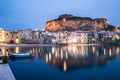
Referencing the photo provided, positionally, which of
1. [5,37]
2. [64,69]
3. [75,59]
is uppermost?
[5,37]

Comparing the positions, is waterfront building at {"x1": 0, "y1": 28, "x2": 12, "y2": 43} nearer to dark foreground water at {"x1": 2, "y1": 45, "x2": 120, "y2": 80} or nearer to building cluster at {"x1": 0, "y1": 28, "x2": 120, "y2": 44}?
building cluster at {"x1": 0, "y1": 28, "x2": 120, "y2": 44}

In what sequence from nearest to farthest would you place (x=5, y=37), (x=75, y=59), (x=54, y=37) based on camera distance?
(x=75, y=59)
(x=5, y=37)
(x=54, y=37)

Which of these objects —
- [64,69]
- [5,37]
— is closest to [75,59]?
[64,69]

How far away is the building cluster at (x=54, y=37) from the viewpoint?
93.0 m

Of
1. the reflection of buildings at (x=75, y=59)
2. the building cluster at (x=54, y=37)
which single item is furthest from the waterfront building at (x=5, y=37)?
the reflection of buildings at (x=75, y=59)

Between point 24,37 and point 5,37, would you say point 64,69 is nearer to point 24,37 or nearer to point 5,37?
point 5,37

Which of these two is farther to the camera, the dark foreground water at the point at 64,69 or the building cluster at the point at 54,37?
the building cluster at the point at 54,37

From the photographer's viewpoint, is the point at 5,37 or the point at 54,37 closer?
the point at 5,37

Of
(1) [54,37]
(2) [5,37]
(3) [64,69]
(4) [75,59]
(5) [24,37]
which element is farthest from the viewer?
(1) [54,37]

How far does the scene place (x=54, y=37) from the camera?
101 meters

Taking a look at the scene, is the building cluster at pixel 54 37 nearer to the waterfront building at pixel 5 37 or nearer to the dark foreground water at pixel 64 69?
the waterfront building at pixel 5 37

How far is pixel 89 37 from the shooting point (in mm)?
Answer: 111000

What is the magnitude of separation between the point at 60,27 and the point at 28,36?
135ft

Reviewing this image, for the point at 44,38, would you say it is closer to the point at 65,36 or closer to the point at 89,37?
the point at 65,36
